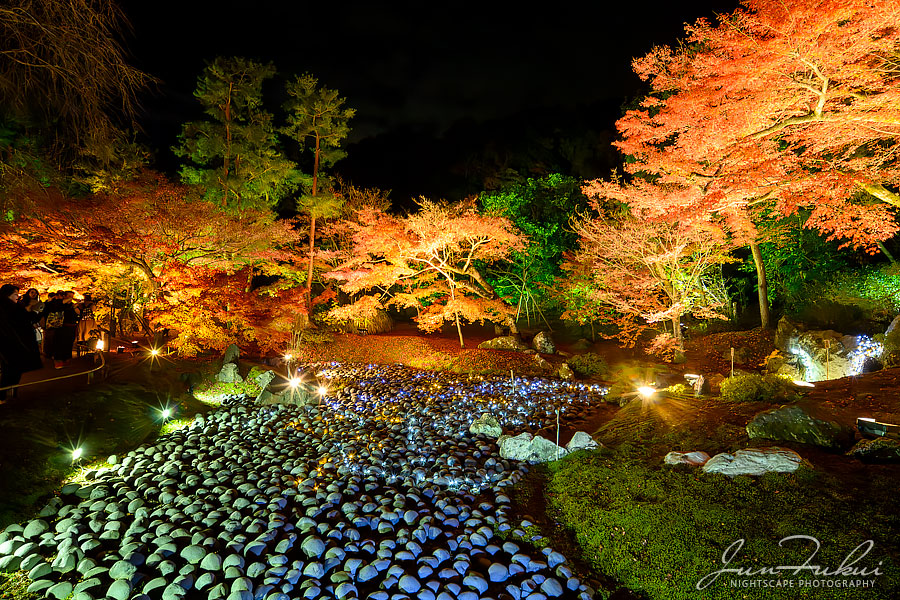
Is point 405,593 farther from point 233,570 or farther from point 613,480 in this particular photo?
point 613,480

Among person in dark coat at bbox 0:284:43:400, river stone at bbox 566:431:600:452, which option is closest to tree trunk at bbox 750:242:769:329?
river stone at bbox 566:431:600:452

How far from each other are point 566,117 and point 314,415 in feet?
85.3

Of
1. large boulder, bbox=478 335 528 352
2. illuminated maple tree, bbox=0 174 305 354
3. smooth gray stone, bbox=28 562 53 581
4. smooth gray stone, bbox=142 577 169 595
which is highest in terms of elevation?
illuminated maple tree, bbox=0 174 305 354

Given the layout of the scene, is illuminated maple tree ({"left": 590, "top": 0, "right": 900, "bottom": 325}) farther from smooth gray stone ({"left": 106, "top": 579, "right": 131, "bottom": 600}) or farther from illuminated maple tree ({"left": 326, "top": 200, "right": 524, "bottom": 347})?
smooth gray stone ({"left": 106, "top": 579, "right": 131, "bottom": 600})

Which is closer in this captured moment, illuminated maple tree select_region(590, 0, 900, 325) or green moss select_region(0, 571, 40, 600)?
green moss select_region(0, 571, 40, 600)

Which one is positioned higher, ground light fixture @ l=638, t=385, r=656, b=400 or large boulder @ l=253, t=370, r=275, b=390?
large boulder @ l=253, t=370, r=275, b=390

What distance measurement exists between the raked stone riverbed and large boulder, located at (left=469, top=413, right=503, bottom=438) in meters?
0.16

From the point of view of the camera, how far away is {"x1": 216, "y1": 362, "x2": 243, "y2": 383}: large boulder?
871 centimetres

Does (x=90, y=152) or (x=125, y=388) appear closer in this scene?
(x=90, y=152)

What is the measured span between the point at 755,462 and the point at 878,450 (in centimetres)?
130

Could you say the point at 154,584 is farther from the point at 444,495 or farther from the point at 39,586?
the point at 444,495

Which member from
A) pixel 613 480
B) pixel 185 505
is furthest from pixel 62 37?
pixel 613 480

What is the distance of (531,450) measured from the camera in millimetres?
5227

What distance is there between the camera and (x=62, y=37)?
430 centimetres
